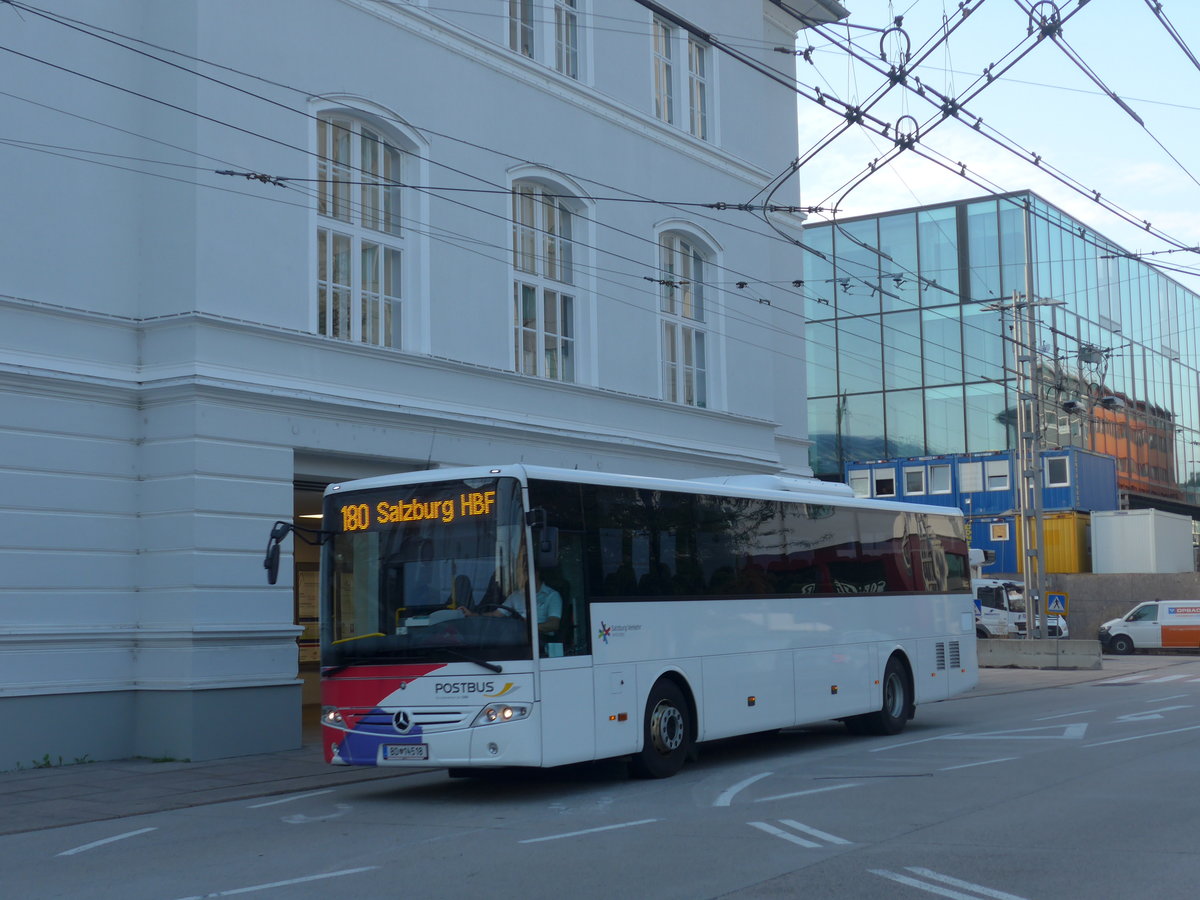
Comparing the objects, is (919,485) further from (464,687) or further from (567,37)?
(464,687)

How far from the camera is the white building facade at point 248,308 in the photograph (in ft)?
52.4

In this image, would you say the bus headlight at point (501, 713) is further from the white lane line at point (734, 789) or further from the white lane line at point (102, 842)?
the white lane line at point (102, 842)

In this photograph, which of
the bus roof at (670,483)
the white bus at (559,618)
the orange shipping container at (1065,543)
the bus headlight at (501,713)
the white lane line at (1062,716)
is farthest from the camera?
the orange shipping container at (1065,543)

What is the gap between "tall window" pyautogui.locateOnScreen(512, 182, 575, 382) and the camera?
22.2 metres

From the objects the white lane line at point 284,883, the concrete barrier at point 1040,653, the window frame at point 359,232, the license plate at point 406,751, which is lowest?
the concrete barrier at point 1040,653

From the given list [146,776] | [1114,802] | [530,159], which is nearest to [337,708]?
[146,776]

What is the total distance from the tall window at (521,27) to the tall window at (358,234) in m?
3.62

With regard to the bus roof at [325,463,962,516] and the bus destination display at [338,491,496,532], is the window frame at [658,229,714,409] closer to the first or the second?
the bus roof at [325,463,962,516]

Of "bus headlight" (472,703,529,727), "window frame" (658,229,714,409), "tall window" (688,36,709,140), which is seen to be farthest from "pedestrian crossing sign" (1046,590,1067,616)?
"bus headlight" (472,703,529,727)

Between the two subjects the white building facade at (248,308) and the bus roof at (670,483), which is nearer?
the bus roof at (670,483)

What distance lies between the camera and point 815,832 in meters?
9.90

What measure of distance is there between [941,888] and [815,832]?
2.15m

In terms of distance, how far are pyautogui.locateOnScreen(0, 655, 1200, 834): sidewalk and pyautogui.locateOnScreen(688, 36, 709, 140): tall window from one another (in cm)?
A: 1415

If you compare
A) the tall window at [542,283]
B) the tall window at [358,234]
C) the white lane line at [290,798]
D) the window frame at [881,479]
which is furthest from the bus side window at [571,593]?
the window frame at [881,479]
